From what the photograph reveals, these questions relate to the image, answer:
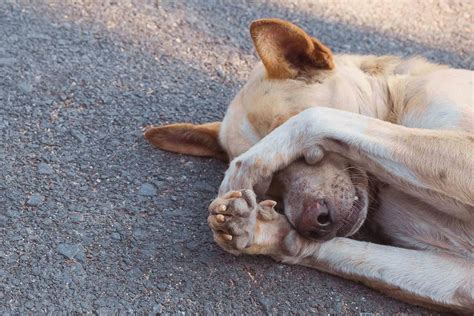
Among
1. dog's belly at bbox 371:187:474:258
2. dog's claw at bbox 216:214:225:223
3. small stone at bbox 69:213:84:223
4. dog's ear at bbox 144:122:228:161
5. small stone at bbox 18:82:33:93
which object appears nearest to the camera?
dog's claw at bbox 216:214:225:223

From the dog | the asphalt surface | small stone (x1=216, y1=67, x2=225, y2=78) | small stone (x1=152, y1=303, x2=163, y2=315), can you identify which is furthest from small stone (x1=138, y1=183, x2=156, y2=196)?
small stone (x1=216, y1=67, x2=225, y2=78)

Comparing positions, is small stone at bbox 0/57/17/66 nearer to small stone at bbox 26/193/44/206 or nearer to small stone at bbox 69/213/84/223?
small stone at bbox 26/193/44/206

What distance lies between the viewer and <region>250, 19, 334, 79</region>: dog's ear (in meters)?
3.37

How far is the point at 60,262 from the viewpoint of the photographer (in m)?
3.10

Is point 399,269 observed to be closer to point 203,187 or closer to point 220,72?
point 203,187

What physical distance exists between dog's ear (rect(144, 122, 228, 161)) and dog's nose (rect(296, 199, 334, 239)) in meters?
0.83

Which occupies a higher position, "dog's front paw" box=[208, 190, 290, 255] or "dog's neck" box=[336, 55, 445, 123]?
"dog's neck" box=[336, 55, 445, 123]

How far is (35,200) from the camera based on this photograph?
11.1 ft

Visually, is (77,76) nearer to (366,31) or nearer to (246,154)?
(246,154)

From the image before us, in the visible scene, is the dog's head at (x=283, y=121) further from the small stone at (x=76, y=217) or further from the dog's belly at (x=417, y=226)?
the small stone at (x=76, y=217)

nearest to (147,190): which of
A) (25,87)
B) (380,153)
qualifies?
(25,87)

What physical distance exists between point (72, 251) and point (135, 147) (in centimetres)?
83

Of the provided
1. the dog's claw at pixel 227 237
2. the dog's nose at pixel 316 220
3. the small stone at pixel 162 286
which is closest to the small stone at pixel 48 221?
the small stone at pixel 162 286

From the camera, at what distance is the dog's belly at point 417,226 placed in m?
3.21
